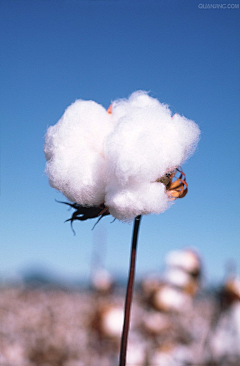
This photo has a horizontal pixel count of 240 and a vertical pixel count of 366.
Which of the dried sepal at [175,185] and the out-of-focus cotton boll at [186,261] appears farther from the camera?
the out-of-focus cotton boll at [186,261]

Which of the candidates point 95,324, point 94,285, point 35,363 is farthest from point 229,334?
point 35,363

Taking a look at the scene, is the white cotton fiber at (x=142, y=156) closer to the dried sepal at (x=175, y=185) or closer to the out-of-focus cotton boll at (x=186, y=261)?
the dried sepal at (x=175, y=185)

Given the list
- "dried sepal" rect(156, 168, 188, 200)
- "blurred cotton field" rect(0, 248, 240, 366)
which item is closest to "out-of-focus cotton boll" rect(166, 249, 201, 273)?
"blurred cotton field" rect(0, 248, 240, 366)

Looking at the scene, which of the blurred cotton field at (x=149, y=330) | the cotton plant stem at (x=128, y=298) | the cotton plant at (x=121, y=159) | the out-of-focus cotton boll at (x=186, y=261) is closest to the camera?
the cotton plant stem at (x=128, y=298)

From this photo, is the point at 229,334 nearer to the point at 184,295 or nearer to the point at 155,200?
the point at 184,295

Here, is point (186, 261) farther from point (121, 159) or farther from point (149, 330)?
point (121, 159)

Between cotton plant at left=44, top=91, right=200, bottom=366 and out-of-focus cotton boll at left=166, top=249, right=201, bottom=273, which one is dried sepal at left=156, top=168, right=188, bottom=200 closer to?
cotton plant at left=44, top=91, right=200, bottom=366

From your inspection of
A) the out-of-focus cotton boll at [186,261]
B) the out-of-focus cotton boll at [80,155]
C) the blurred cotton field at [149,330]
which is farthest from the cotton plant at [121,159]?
the out-of-focus cotton boll at [186,261]

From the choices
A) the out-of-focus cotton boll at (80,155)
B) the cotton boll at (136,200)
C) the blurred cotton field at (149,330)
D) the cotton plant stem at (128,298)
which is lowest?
the blurred cotton field at (149,330)
